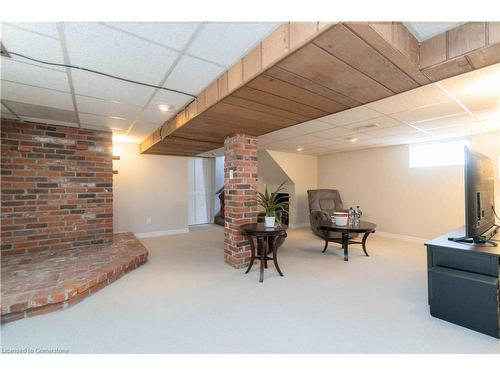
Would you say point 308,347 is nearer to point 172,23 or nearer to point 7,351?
point 7,351

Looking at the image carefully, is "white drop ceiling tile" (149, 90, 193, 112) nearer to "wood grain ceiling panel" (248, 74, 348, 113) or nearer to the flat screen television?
"wood grain ceiling panel" (248, 74, 348, 113)

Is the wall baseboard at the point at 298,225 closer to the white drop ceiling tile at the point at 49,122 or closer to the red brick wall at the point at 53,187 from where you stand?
the red brick wall at the point at 53,187

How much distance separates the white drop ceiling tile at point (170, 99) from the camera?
87.3 inches

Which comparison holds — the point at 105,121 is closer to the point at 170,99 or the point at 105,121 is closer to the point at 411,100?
the point at 170,99

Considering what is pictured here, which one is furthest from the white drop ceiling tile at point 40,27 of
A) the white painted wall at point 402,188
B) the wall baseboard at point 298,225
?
the wall baseboard at point 298,225

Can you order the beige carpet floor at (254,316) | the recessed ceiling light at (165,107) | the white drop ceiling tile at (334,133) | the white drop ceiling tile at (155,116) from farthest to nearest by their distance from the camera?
1. the white drop ceiling tile at (334,133)
2. the white drop ceiling tile at (155,116)
3. the recessed ceiling light at (165,107)
4. the beige carpet floor at (254,316)

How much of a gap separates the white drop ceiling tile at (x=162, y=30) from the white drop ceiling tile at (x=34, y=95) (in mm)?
1472

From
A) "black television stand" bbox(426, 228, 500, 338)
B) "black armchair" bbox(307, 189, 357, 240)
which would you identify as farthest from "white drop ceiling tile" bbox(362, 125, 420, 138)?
"black television stand" bbox(426, 228, 500, 338)

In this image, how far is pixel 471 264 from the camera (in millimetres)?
1817

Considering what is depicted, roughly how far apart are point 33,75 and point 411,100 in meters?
3.45

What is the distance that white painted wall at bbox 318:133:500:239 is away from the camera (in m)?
4.11

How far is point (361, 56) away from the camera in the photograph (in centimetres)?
130

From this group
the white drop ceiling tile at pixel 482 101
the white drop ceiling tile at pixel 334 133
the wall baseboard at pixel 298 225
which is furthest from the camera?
the wall baseboard at pixel 298 225

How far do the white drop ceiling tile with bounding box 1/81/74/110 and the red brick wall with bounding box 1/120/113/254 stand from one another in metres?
1.11
